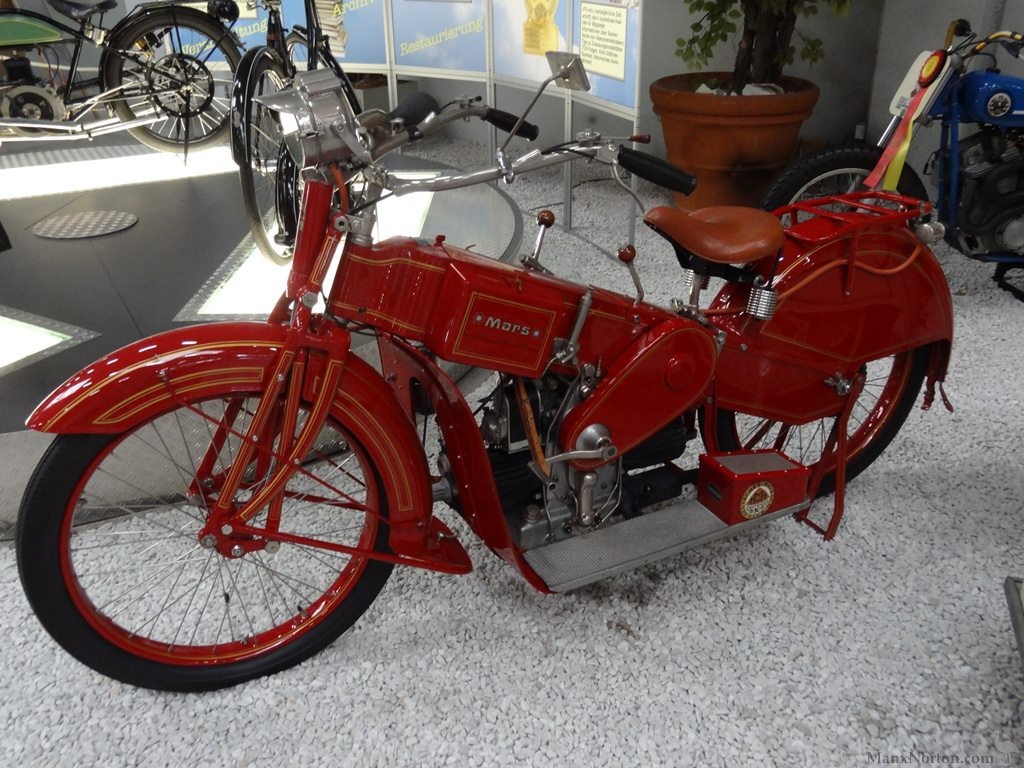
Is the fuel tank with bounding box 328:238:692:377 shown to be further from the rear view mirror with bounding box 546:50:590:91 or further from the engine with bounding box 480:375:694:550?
the rear view mirror with bounding box 546:50:590:91

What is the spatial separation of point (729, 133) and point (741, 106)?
0.14 m

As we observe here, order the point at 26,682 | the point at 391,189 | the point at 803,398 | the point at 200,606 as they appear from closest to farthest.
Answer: the point at 391,189 → the point at 26,682 → the point at 200,606 → the point at 803,398

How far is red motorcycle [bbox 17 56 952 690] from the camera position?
1.30 m

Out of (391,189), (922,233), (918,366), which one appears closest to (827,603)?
(918,366)

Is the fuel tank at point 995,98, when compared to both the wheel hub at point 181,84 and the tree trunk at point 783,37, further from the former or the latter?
the wheel hub at point 181,84

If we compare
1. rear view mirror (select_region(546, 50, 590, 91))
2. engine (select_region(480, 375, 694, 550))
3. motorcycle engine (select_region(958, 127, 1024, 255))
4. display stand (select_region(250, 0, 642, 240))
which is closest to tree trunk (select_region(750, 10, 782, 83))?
display stand (select_region(250, 0, 642, 240))

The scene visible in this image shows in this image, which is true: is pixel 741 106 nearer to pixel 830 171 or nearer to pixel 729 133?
pixel 729 133

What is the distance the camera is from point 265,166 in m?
3.08

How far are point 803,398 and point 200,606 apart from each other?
1.35 meters

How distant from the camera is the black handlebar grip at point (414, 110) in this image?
4.26 ft

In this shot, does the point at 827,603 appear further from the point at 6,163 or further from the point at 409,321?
the point at 6,163

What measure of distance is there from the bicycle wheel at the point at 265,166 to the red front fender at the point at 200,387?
1.03 metres

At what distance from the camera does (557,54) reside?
1.34 m

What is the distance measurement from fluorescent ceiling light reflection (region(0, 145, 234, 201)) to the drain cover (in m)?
0.40
